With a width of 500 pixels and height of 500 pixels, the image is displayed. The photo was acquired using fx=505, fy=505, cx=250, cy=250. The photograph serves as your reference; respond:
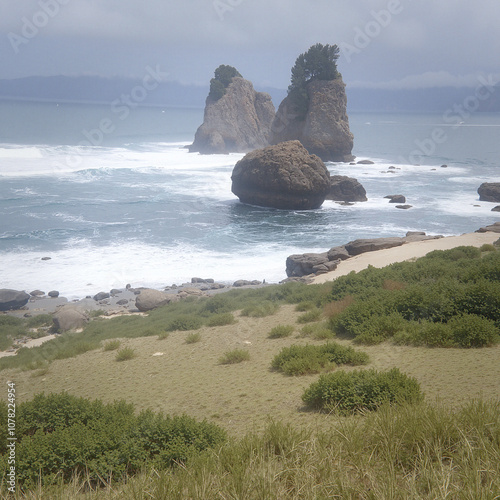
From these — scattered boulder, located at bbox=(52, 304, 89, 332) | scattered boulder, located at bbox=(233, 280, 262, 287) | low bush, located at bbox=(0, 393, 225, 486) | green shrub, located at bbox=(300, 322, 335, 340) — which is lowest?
scattered boulder, located at bbox=(233, 280, 262, 287)

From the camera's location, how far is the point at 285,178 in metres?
42.9

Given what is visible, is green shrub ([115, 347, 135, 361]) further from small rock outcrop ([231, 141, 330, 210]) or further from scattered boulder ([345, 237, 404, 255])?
small rock outcrop ([231, 141, 330, 210])

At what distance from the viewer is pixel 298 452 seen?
4992mm

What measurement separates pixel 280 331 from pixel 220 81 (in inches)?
3519

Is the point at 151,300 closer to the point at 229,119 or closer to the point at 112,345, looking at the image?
the point at 112,345

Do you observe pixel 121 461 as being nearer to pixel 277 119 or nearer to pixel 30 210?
pixel 30 210

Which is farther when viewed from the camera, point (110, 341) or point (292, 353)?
point (110, 341)

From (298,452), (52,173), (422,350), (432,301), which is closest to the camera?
(298,452)

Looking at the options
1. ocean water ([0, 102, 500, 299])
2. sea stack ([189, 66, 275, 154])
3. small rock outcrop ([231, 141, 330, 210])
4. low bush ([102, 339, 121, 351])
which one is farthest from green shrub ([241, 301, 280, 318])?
sea stack ([189, 66, 275, 154])

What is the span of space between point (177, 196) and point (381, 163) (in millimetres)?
38258

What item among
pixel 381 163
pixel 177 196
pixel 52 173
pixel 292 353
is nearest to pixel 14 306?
pixel 292 353

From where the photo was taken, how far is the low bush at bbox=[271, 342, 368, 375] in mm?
9398

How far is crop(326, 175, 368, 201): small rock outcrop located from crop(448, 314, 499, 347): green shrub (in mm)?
37437

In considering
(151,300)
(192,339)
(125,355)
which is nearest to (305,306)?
(192,339)
